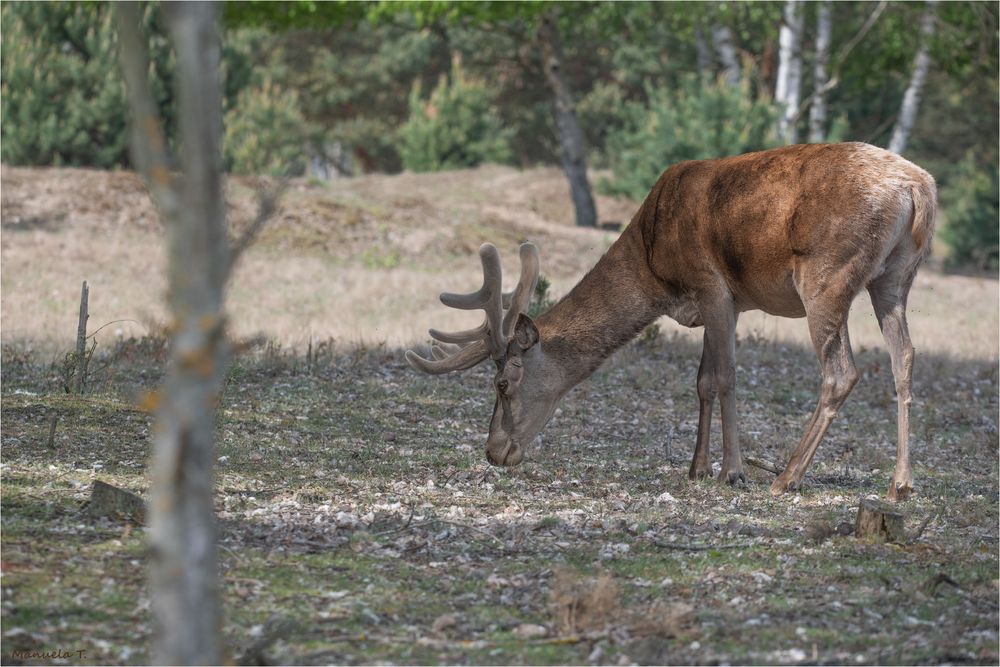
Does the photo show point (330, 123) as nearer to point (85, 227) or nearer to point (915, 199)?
point (85, 227)

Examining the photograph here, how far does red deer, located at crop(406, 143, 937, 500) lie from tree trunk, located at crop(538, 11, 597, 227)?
1601cm

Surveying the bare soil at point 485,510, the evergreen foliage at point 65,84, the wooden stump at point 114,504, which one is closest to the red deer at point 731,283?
the bare soil at point 485,510

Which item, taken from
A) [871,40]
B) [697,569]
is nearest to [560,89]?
[871,40]

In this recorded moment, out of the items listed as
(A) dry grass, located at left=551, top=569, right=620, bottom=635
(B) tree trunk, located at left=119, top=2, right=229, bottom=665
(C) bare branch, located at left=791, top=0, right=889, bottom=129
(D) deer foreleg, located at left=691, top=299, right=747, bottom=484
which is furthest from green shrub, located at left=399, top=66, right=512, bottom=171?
(B) tree trunk, located at left=119, top=2, right=229, bottom=665

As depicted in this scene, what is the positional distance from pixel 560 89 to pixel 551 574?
65.3 feet

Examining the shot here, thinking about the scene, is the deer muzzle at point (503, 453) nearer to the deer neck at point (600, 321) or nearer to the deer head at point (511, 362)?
the deer head at point (511, 362)

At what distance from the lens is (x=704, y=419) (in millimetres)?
8734

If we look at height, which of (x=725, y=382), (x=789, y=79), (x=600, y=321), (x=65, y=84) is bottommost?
(x=725, y=382)

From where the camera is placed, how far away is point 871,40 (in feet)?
85.6

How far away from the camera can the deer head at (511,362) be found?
8445 millimetres

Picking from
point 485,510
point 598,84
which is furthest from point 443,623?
point 598,84

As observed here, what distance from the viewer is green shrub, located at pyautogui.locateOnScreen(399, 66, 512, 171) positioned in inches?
1307

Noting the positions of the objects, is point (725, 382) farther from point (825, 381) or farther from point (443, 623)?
point (443, 623)

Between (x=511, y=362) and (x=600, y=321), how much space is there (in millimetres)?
741
